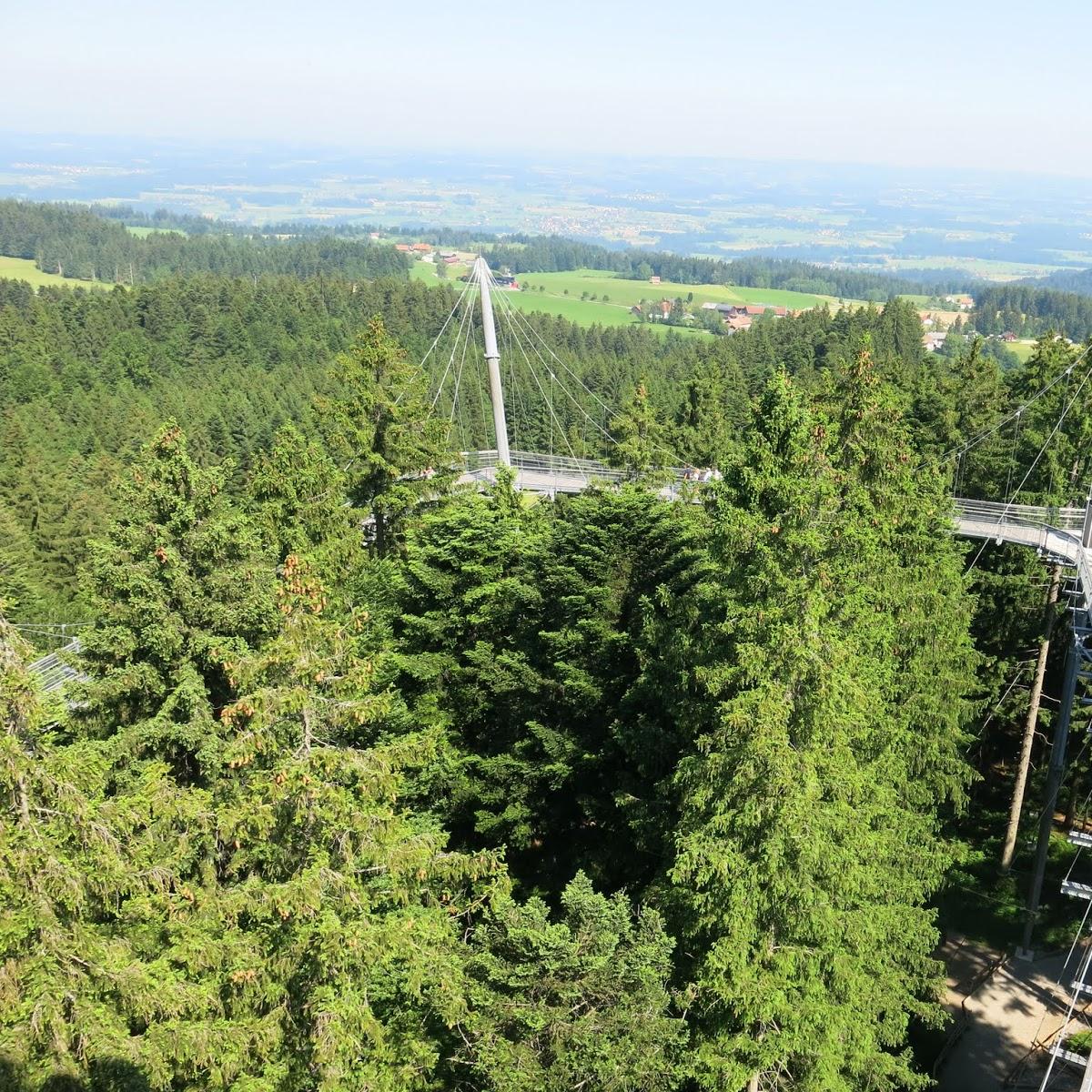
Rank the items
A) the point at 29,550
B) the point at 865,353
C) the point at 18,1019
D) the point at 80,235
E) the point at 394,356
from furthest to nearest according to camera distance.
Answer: the point at 80,235 → the point at 29,550 → the point at 394,356 → the point at 865,353 → the point at 18,1019

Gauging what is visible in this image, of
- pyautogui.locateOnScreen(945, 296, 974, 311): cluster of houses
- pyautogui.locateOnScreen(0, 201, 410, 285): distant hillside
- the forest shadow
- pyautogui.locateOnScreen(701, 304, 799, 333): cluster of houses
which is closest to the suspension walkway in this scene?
the forest shadow

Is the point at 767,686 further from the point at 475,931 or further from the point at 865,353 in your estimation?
the point at 865,353

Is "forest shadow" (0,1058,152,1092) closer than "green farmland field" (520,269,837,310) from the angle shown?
Yes

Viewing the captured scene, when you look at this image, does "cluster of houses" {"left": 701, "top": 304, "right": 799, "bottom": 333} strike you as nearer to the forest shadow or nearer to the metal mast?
the metal mast

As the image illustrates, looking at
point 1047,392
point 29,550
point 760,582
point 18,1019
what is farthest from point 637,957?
point 29,550

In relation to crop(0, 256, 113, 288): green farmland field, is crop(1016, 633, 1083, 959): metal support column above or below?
below

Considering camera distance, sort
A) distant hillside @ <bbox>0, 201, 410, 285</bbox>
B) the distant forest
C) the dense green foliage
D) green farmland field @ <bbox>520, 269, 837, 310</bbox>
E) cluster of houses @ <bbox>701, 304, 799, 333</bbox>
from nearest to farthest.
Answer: the dense green foliage, cluster of houses @ <bbox>701, 304, 799, 333</bbox>, green farmland field @ <bbox>520, 269, 837, 310</bbox>, distant hillside @ <bbox>0, 201, 410, 285</bbox>, the distant forest

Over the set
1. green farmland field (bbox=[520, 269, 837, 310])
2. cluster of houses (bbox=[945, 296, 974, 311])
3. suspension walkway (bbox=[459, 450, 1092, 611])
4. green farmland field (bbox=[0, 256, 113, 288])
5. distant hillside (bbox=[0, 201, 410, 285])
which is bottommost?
suspension walkway (bbox=[459, 450, 1092, 611])
